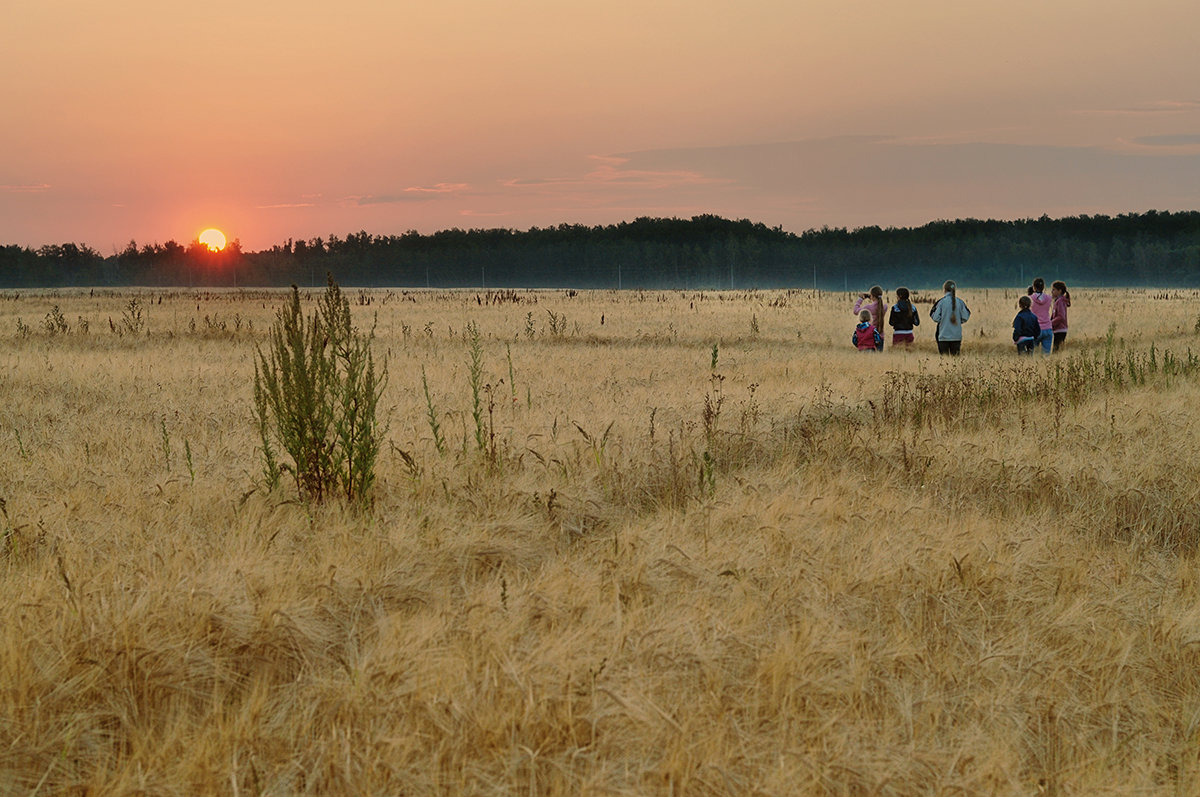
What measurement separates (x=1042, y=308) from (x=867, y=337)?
3433 mm

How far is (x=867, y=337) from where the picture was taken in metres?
18.8

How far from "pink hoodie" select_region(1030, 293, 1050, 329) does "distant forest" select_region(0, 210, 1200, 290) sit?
351 ft

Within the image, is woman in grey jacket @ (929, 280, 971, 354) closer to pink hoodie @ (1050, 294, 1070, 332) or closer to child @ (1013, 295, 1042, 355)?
child @ (1013, 295, 1042, 355)

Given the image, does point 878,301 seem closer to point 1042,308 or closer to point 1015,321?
point 1015,321

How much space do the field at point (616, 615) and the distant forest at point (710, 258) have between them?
119 m

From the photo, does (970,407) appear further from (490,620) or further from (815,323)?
(815,323)

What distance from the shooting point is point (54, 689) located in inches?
131

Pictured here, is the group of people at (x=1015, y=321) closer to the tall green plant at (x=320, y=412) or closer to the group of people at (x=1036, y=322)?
the group of people at (x=1036, y=322)

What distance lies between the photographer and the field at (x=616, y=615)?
118 inches

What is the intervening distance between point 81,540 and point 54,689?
5.92 feet

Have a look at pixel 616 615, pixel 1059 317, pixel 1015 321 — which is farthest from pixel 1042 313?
pixel 616 615

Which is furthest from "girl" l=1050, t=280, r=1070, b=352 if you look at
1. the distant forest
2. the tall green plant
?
the distant forest

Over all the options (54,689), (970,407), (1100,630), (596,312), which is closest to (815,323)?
(596,312)

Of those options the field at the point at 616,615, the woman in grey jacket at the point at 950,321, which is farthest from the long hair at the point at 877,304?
the field at the point at 616,615
